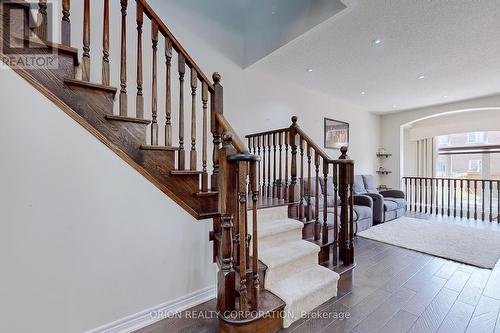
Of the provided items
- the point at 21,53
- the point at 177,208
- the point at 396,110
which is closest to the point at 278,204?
the point at 177,208

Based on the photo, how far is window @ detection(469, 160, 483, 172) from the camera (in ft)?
20.2

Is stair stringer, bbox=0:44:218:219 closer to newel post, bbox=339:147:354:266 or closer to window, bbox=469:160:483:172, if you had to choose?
newel post, bbox=339:147:354:266

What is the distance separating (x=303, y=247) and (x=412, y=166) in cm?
648

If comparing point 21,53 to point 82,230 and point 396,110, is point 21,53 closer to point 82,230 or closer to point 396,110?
point 82,230

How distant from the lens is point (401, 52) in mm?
3002

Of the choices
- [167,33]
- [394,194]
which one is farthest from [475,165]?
[167,33]

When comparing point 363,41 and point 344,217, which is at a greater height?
point 363,41

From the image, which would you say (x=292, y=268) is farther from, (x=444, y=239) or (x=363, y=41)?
(x=444, y=239)

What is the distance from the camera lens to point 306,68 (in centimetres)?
354

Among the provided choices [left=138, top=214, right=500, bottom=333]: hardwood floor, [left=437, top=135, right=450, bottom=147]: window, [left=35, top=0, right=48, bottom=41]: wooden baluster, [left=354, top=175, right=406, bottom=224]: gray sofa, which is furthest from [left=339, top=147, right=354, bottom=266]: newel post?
[left=437, top=135, right=450, bottom=147]: window

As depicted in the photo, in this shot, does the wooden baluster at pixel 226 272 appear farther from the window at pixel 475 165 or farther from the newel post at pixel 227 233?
the window at pixel 475 165

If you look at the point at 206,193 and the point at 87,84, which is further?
the point at 206,193

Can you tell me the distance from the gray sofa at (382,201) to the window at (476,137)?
10.1ft

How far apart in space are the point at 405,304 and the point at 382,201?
290cm
